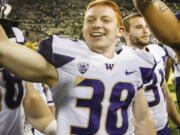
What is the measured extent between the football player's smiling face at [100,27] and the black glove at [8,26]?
1.37ft

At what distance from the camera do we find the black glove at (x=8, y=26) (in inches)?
50.5

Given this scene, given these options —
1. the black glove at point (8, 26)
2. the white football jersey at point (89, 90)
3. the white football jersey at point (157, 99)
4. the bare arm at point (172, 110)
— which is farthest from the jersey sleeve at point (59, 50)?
the bare arm at point (172, 110)

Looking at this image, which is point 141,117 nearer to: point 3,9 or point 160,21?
point 160,21

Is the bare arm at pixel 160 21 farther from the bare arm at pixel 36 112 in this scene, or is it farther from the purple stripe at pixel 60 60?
the bare arm at pixel 36 112

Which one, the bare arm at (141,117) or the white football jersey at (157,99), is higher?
the bare arm at (141,117)

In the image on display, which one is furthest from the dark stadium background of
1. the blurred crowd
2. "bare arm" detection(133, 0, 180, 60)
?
"bare arm" detection(133, 0, 180, 60)

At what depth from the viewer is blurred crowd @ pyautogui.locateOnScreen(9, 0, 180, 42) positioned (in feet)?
56.6

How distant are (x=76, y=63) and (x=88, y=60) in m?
0.07

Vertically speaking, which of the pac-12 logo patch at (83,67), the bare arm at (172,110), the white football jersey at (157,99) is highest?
the pac-12 logo patch at (83,67)

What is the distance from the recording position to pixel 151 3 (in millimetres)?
1025

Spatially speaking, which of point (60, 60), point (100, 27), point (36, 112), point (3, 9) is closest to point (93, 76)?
point (60, 60)

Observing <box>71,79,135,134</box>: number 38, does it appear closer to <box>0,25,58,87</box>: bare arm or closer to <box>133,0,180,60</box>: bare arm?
<box>0,25,58,87</box>: bare arm

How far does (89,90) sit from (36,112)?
0.41 metres

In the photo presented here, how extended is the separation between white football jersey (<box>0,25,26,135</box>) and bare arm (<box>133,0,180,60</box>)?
0.74m
